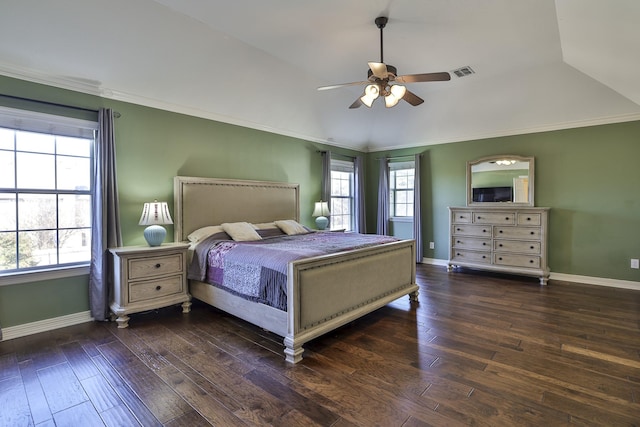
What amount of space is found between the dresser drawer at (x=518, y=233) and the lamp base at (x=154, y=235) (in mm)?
4905

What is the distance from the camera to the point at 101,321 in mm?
3295

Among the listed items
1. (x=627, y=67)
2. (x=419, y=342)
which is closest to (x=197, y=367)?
(x=419, y=342)

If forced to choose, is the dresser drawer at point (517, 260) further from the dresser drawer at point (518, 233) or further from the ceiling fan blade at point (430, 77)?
the ceiling fan blade at point (430, 77)

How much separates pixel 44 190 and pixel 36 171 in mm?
194

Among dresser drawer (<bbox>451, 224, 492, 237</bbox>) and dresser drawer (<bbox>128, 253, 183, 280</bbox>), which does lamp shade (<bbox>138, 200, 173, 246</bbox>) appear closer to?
dresser drawer (<bbox>128, 253, 183, 280</bbox>)

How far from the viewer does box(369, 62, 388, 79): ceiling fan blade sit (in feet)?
9.38

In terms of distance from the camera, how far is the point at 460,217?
555cm

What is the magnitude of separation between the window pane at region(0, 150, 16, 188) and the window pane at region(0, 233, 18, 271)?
18.6 inches

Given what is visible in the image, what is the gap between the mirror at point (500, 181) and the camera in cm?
523

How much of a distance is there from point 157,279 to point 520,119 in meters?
5.72

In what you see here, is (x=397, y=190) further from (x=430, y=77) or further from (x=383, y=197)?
(x=430, y=77)

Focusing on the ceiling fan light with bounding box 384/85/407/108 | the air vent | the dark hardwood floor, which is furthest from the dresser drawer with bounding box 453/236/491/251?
the ceiling fan light with bounding box 384/85/407/108

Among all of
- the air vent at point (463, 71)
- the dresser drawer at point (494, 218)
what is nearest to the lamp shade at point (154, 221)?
the air vent at point (463, 71)

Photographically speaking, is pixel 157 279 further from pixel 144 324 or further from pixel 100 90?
pixel 100 90
